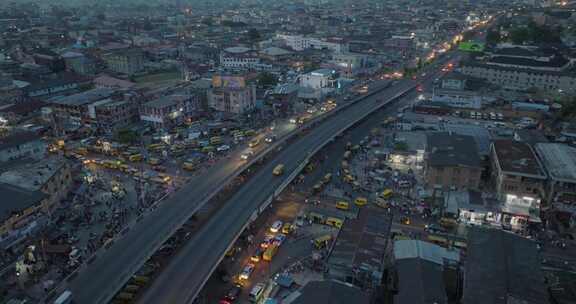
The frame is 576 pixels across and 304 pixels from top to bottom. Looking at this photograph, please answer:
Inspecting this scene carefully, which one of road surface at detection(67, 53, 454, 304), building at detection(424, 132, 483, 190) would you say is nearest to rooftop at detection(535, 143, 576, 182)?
building at detection(424, 132, 483, 190)

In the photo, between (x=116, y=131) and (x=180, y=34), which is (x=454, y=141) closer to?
(x=116, y=131)

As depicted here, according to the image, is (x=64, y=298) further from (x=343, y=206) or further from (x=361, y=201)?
(x=361, y=201)

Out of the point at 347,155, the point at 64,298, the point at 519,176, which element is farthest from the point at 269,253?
the point at 519,176

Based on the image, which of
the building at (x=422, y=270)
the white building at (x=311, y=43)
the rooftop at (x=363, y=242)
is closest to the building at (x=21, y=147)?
the rooftop at (x=363, y=242)

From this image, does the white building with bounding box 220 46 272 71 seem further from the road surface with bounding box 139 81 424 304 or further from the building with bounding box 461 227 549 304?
the building with bounding box 461 227 549 304

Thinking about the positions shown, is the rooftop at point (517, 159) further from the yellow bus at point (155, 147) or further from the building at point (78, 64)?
the building at point (78, 64)

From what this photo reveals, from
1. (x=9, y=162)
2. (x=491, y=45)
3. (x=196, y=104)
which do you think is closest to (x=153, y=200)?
(x=9, y=162)
